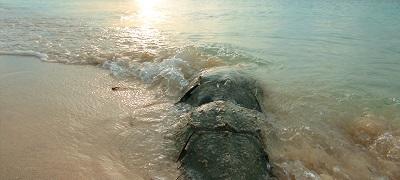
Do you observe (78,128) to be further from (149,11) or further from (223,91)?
(149,11)

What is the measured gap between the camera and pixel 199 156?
4051 millimetres

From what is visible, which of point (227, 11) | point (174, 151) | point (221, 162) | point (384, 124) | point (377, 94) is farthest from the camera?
point (227, 11)

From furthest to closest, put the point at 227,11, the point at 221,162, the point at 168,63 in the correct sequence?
the point at 227,11, the point at 168,63, the point at 221,162

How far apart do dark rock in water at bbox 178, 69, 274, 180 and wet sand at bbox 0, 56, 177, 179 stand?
0.93ft

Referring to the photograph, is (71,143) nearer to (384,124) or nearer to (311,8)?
(384,124)

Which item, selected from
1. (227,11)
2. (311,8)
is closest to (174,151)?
(227,11)

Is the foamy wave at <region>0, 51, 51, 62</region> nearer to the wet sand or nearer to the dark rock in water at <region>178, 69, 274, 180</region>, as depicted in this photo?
the wet sand

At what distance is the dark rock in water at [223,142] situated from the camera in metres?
3.85

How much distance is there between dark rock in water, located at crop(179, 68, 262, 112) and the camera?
557cm

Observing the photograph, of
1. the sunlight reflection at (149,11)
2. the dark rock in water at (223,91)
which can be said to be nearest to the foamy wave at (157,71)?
the dark rock in water at (223,91)

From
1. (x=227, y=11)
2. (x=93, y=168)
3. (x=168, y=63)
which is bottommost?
(x=93, y=168)

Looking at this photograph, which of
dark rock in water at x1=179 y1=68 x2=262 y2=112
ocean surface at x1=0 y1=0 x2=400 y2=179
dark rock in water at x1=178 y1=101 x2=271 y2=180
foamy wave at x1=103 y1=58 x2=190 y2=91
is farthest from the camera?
foamy wave at x1=103 y1=58 x2=190 y2=91

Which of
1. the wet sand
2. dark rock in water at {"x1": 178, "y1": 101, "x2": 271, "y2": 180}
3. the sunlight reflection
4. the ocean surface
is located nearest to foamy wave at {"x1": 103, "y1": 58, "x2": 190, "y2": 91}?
the ocean surface

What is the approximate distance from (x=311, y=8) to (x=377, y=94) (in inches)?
427
